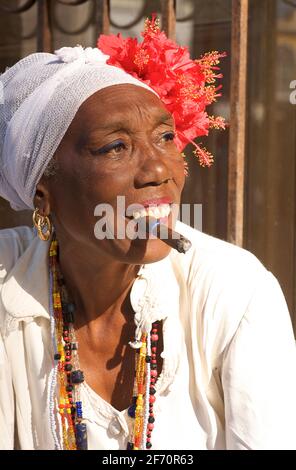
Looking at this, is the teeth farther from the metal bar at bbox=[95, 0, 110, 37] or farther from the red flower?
the metal bar at bbox=[95, 0, 110, 37]

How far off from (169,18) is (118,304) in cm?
164

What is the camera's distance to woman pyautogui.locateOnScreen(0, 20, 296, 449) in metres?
2.27

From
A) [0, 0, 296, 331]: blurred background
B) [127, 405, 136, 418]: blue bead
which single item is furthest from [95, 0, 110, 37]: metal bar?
[127, 405, 136, 418]: blue bead

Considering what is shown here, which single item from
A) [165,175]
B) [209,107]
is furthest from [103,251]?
[209,107]

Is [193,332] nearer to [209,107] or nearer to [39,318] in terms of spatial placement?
[39,318]

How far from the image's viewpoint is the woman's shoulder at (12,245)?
2.62m

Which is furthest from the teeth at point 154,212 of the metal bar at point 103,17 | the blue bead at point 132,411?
the metal bar at point 103,17

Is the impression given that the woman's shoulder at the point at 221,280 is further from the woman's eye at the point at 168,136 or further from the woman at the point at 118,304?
the woman's eye at the point at 168,136

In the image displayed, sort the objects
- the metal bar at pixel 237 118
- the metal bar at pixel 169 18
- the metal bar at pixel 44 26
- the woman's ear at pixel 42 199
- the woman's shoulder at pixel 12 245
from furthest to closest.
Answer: the metal bar at pixel 44 26, the metal bar at pixel 169 18, the metal bar at pixel 237 118, the woman's shoulder at pixel 12 245, the woman's ear at pixel 42 199

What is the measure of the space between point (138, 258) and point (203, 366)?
0.35m

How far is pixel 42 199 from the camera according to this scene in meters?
2.51

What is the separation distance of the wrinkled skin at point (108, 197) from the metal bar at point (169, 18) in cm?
138

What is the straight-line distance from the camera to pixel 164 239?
222cm

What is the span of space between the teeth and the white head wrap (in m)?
0.31
